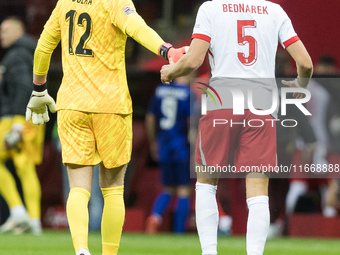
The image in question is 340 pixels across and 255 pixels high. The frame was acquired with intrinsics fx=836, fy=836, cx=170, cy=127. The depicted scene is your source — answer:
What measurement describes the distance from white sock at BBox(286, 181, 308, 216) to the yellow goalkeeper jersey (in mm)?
6057

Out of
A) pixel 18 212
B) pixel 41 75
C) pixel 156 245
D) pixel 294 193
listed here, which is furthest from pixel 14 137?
pixel 41 75

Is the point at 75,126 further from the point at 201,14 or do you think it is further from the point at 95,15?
the point at 201,14

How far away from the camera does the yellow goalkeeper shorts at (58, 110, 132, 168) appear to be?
18.7 ft

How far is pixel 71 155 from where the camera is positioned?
5703 mm

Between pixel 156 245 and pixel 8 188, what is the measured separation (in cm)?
244

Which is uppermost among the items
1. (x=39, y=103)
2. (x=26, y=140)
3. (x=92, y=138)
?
(x=39, y=103)

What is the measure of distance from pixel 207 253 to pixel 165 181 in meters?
5.24

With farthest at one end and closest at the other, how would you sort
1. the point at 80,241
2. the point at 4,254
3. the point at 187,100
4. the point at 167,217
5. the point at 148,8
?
1. the point at 148,8
2. the point at 167,217
3. the point at 187,100
4. the point at 4,254
5. the point at 80,241

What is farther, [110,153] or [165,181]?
[165,181]

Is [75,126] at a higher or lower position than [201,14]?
lower

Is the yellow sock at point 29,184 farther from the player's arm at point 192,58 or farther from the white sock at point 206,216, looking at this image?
the player's arm at point 192,58

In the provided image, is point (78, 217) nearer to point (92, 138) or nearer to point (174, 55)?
point (92, 138)

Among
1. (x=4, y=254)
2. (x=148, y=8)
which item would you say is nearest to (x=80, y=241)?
(x=4, y=254)

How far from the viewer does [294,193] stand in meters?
11.5
